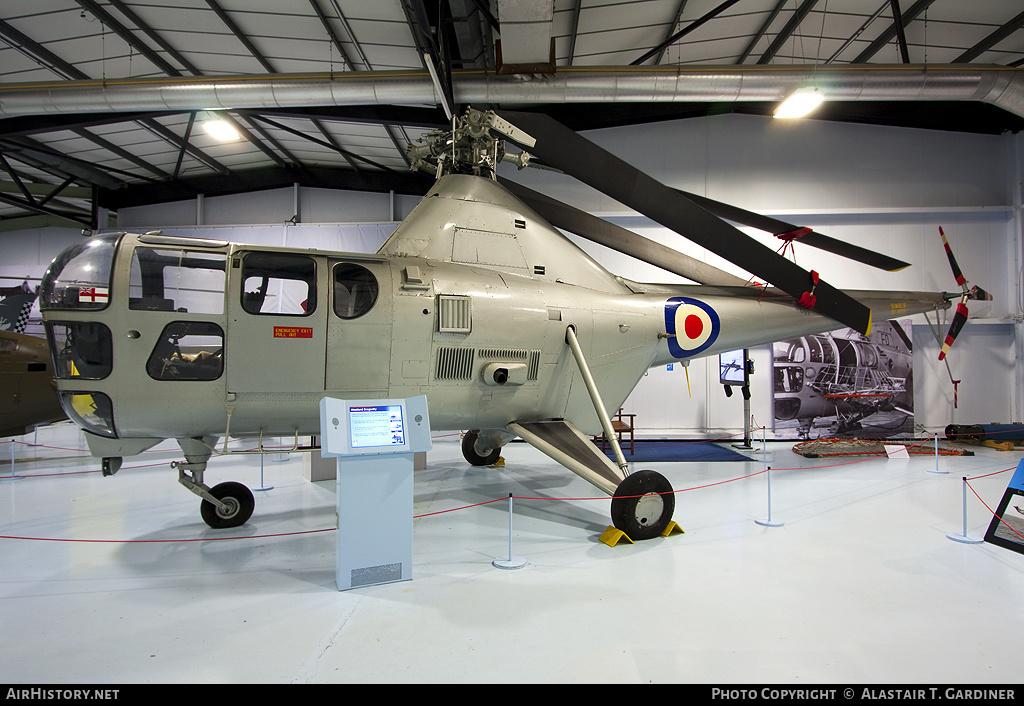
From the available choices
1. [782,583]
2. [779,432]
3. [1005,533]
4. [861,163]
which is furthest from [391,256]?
[861,163]

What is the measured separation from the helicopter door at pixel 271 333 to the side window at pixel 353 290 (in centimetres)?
16

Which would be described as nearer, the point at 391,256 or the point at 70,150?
the point at 391,256

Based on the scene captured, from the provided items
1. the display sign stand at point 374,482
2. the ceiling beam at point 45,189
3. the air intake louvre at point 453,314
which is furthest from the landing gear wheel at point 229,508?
the ceiling beam at point 45,189

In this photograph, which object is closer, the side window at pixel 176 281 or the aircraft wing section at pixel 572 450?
the side window at pixel 176 281

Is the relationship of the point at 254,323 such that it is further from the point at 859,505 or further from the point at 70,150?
the point at 70,150

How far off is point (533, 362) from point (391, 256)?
202cm

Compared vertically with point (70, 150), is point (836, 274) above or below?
below

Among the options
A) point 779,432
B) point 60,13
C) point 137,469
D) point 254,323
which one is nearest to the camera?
point 254,323

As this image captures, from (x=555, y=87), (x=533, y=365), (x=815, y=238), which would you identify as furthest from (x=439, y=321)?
(x=815, y=238)

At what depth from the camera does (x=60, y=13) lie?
25.9 feet

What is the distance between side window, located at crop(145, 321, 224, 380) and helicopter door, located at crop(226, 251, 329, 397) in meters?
0.15

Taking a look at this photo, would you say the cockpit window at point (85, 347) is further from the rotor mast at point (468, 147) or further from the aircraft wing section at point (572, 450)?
the aircraft wing section at point (572, 450)

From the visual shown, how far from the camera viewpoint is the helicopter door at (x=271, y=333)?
471 cm

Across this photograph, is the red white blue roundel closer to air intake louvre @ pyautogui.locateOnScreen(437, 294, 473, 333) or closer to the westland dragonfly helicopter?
the westland dragonfly helicopter
